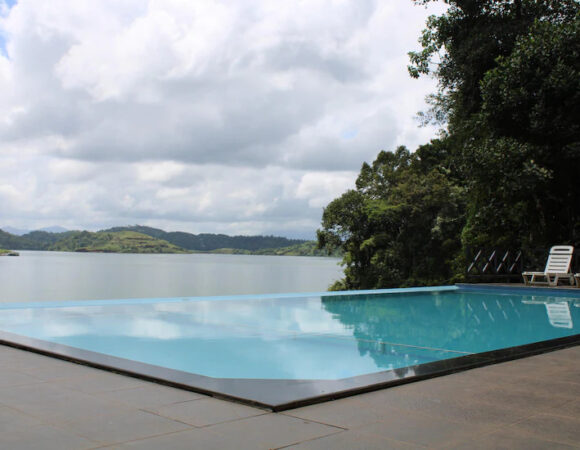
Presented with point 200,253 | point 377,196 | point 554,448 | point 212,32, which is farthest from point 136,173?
point 554,448

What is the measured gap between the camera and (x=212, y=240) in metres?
145

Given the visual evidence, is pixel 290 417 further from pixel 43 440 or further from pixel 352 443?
pixel 43 440

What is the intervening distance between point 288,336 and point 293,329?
22.3 inches

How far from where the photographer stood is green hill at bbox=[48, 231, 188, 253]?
418 feet

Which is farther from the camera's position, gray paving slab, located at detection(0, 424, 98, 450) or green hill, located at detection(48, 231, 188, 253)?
green hill, located at detection(48, 231, 188, 253)

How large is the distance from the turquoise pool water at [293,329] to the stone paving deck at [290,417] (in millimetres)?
1249

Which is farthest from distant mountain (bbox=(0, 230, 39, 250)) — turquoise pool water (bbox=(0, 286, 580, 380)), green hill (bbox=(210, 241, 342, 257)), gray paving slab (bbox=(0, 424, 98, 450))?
gray paving slab (bbox=(0, 424, 98, 450))

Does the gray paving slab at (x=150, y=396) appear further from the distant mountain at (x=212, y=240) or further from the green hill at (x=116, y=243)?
the green hill at (x=116, y=243)

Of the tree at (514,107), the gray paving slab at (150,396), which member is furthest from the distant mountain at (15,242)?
the gray paving slab at (150,396)

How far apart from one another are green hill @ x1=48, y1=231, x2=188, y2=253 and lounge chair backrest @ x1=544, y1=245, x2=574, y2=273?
121437 mm

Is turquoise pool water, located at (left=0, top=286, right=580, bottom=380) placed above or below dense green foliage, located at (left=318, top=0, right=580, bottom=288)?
below

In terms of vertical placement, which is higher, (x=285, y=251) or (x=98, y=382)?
(x=285, y=251)

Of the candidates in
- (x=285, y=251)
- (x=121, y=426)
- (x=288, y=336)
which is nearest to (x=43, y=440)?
(x=121, y=426)

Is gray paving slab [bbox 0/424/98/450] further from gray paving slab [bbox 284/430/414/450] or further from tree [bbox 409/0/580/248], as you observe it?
tree [bbox 409/0/580/248]
